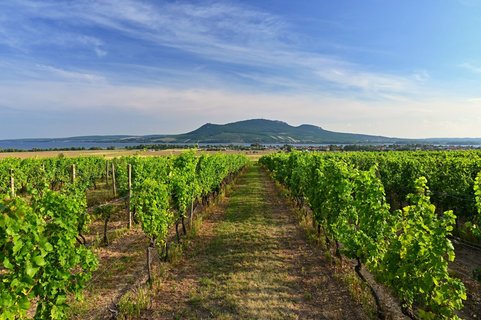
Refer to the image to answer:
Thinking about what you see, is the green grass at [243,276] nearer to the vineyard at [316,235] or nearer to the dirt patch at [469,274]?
the vineyard at [316,235]

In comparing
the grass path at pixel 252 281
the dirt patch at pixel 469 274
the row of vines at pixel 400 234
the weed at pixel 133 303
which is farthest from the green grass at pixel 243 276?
the dirt patch at pixel 469 274

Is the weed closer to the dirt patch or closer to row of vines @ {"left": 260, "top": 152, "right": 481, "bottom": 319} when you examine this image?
row of vines @ {"left": 260, "top": 152, "right": 481, "bottom": 319}

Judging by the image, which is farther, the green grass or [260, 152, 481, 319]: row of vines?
the green grass

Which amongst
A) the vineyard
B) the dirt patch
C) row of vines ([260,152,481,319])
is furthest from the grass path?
the dirt patch

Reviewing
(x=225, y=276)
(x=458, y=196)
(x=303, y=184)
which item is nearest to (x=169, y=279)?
(x=225, y=276)

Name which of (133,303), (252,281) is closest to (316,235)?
(252,281)

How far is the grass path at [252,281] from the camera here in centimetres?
670

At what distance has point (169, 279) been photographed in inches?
328

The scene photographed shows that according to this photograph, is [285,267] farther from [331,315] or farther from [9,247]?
[9,247]

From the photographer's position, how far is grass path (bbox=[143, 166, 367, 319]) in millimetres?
6699

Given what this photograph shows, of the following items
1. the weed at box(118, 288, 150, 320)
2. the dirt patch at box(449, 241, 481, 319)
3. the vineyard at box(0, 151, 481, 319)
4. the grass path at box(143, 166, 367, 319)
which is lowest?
the dirt patch at box(449, 241, 481, 319)

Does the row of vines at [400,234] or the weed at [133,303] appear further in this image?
the weed at [133,303]

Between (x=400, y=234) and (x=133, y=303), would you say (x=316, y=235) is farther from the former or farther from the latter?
(x=133, y=303)

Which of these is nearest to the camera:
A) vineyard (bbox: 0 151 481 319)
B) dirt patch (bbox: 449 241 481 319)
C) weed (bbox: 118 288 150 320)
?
vineyard (bbox: 0 151 481 319)
